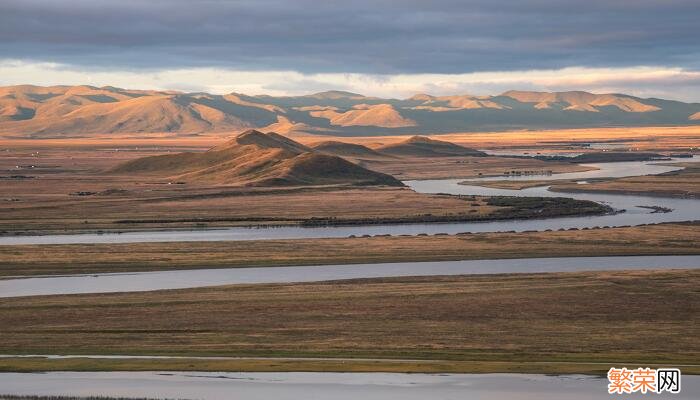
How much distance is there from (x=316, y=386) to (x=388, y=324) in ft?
→ 36.1

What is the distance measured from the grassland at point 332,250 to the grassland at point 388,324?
12.6 metres

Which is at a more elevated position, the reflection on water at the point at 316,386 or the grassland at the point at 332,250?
the reflection on water at the point at 316,386

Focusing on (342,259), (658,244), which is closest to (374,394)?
(342,259)

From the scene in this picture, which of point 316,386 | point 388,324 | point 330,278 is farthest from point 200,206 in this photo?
point 316,386

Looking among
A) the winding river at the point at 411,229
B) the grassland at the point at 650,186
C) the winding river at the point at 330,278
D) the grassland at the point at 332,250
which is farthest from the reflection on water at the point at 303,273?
the grassland at the point at 650,186

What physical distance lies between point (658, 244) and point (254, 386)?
49783 mm

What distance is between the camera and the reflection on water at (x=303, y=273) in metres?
60.2

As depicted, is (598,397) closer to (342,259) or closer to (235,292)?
(235,292)

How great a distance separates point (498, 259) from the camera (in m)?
72.2

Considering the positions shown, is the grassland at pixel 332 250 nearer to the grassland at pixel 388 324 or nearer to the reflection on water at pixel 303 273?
the reflection on water at pixel 303 273

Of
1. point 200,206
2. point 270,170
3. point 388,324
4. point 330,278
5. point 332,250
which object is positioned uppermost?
point 388,324

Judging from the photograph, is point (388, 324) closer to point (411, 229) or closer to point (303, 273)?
point (303, 273)

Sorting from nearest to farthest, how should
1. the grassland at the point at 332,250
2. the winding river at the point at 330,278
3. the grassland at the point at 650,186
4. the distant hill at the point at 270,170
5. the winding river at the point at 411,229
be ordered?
1. the winding river at the point at 330,278
2. the grassland at the point at 332,250
3. the winding river at the point at 411,229
4. the grassland at the point at 650,186
5. the distant hill at the point at 270,170

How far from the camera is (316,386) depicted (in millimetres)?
35906
